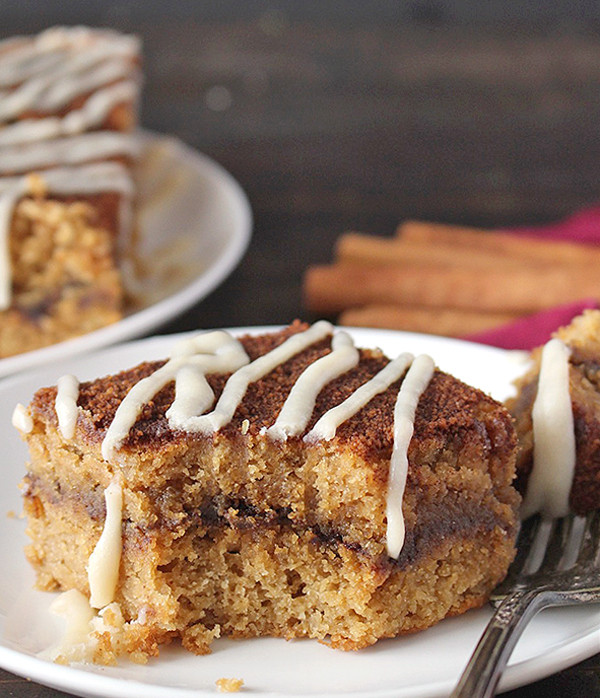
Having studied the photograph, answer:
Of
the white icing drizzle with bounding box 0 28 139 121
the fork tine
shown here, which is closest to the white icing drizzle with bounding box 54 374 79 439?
the fork tine

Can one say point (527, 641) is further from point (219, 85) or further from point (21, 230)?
point (219, 85)

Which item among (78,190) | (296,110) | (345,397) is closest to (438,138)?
(296,110)

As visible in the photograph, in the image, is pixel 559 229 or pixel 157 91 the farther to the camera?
pixel 157 91

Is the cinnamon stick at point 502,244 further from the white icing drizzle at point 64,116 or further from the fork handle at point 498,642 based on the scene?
the fork handle at point 498,642

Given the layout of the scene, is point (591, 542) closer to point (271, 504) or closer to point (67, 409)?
point (271, 504)

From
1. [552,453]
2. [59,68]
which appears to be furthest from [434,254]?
[552,453]

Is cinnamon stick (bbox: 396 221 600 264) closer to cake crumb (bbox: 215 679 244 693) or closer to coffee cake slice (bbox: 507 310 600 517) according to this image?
coffee cake slice (bbox: 507 310 600 517)

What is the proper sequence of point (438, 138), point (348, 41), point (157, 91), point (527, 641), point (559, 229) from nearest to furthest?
1. point (527, 641)
2. point (559, 229)
3. point (438, 138)
4. point (157, 91)
5. point (348, 41)
